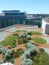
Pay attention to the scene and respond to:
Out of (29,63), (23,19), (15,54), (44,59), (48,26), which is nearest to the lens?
(29,63)

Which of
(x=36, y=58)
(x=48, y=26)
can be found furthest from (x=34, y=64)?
(x=48, y=26)

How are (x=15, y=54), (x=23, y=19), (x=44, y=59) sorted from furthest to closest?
(x=23, y=19) < (x=15, y=54) < (x=44, y=59)

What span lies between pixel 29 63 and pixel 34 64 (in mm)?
691

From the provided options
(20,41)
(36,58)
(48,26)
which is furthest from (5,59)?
(48,26)

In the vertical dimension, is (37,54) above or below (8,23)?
above

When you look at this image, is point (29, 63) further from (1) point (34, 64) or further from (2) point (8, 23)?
(2) point (8, 23)

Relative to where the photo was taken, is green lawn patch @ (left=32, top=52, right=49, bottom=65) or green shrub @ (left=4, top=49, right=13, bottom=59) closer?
green lawn patch @ (left=32, top=52, right=49, bottom=65)

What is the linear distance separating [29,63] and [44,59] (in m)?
2.38

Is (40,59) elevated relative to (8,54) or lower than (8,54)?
lower

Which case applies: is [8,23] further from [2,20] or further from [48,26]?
[48,26]

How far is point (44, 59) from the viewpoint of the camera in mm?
18547

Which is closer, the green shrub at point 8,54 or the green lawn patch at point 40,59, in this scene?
the green lawn patch at point 40,59

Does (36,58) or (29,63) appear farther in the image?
(36,58)

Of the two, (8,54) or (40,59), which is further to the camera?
(8,54)
